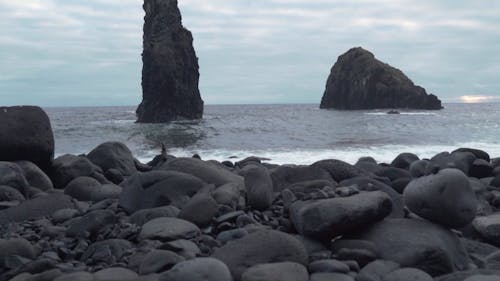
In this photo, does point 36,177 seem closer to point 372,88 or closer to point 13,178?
point 13,178

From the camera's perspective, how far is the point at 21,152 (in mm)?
9312

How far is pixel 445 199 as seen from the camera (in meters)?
5.21

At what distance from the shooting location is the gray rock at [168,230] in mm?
5270

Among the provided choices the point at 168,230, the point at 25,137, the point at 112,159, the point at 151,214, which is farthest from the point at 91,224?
the point at 112,159

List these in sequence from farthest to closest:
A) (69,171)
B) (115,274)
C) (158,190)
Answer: (69,171)
(158,190)
(115,274)

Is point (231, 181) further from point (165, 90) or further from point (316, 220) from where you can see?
point (165, 90)

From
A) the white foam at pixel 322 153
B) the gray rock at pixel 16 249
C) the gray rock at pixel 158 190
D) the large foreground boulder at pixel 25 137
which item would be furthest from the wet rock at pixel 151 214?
the white foam at pixel 322 153

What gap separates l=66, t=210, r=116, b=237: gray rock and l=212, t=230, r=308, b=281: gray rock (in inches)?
60.7

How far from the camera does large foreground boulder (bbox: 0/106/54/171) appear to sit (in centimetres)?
920

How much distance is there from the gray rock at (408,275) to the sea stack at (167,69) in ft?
164

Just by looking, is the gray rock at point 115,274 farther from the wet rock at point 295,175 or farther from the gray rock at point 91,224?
the wet rock at point 295,175

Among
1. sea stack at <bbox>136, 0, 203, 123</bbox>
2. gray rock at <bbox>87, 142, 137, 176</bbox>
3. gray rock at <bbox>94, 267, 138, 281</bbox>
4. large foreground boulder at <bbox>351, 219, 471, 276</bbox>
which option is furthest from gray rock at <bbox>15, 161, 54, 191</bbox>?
sea stack at <bbox>136, 0, 203, 123</bbox>

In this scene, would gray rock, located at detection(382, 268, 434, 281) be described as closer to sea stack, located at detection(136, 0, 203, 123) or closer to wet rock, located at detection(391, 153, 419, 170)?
wet rock, located at detection(391, 153, 419, 170)

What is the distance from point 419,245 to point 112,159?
6556mm
